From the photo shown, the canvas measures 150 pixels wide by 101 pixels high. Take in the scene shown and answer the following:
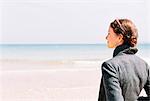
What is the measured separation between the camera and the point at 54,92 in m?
10.6

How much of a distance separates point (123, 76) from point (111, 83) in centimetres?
13

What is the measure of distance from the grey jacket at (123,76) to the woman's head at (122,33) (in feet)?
0.11

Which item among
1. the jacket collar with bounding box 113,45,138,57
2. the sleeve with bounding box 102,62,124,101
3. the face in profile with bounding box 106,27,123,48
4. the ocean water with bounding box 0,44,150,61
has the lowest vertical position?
the ocean water with bounding box 0,44,150,61

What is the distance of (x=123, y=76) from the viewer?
228cm

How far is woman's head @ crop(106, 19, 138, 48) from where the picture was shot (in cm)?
235

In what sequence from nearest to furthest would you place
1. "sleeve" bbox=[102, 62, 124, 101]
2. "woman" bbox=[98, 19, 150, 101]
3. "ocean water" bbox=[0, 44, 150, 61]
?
"sleeve" bbox=[102, 62, 124, 101] → "woman" bbox=[98, 19, 150, 101] → "ocean water" bbox=[0, 44, 150, 61]

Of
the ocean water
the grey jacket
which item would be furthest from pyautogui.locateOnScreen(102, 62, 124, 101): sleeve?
the ocean water

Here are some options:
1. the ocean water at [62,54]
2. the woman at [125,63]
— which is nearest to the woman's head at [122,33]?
the woman at [125,63]

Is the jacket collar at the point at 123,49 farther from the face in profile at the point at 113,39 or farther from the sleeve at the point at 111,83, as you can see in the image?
the sleeve at the point at 111,83

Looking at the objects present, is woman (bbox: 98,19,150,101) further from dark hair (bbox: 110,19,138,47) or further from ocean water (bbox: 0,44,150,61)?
ocean water (bbox: 0,44,150,61)

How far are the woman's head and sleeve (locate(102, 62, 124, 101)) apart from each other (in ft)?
0.64

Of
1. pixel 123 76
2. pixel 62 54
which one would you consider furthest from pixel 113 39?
pixel 62 54

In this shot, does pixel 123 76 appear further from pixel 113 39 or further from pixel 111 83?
pixel 113 39

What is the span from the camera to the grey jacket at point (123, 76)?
2193 millimetres
